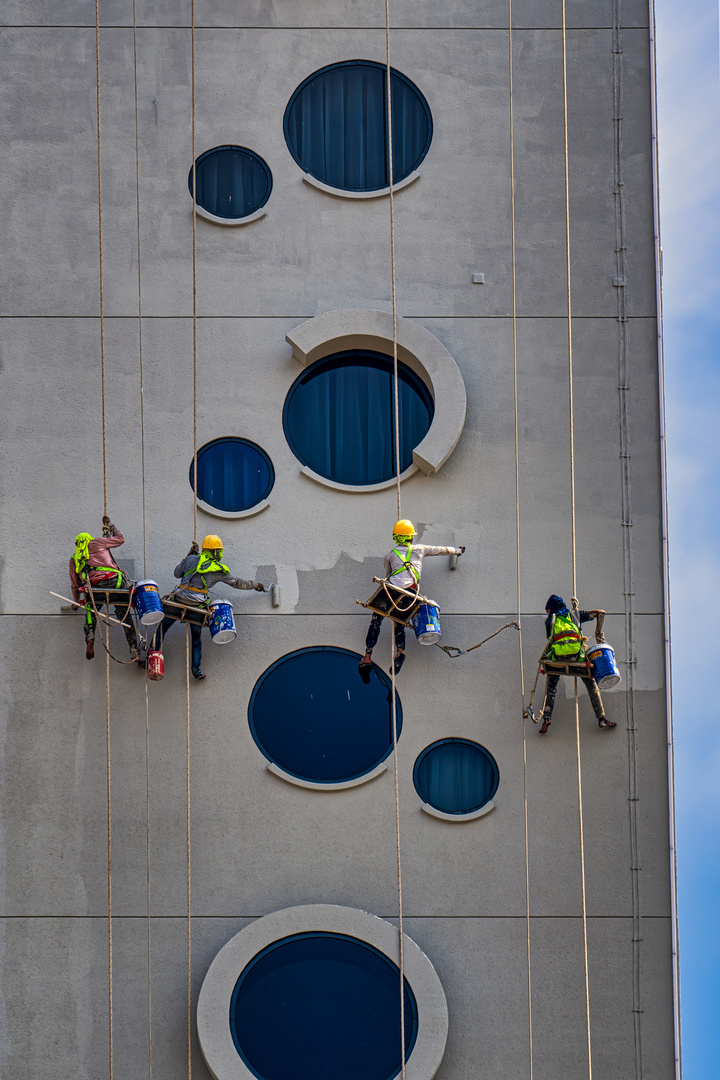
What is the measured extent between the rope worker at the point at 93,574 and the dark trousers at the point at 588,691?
5.02 m

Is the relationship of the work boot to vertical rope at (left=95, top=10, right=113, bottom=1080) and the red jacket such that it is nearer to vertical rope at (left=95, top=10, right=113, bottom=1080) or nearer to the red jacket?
vertical rope at (left=95, top=10, right=113, bottom=1080)

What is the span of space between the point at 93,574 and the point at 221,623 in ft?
5.45

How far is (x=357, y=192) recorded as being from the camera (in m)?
19.2

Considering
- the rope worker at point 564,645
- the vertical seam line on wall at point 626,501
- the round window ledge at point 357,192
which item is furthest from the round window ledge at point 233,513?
the vertical seam line on wall at point 626,501

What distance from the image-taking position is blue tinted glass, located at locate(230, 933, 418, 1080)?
53.9 feet

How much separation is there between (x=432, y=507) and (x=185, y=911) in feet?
19.1

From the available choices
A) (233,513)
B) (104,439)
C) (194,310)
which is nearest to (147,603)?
(233,513)

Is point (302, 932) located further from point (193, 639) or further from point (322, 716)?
point (193, 639)

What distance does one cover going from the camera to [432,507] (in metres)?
18.3

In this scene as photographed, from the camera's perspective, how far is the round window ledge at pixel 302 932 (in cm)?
1619

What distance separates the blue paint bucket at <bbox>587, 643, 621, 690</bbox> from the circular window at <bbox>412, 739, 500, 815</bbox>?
1696mm

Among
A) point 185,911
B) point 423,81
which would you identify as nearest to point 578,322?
point 423,81

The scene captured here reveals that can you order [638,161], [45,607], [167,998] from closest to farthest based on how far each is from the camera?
[167,998] → [45,607] → [638,161]

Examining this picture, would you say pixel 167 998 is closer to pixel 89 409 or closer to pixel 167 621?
pixel 167 621
